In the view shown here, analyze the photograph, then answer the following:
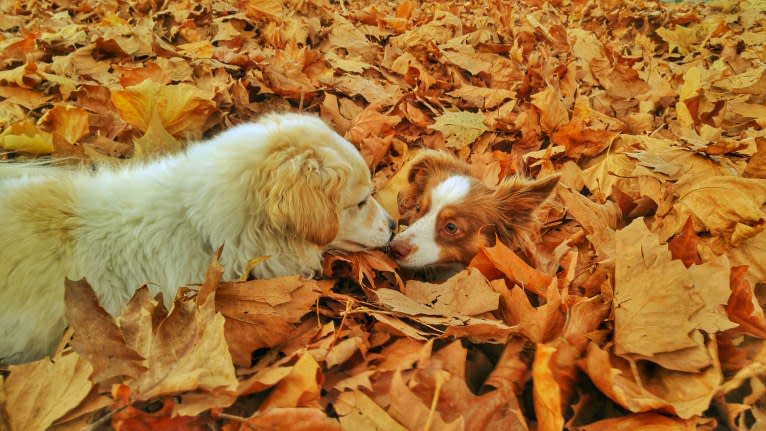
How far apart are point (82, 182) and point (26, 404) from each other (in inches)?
41.1

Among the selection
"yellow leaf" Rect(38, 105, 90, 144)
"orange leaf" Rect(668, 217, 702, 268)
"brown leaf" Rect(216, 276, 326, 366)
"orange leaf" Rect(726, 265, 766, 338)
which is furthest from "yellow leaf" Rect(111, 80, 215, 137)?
"orange leaf" Rect(726, 265, 766, 338)

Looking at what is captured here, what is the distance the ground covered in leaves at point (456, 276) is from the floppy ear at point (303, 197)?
233 mm

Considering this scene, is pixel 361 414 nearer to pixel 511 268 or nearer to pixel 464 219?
pixel 511 268

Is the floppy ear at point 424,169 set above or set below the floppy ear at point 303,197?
below

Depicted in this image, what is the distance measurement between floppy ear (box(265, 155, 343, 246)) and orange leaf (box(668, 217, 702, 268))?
1238 millimetres

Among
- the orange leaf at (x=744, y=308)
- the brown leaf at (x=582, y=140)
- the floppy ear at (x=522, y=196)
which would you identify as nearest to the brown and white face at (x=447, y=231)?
the floppy ear at (x=522, y=196)

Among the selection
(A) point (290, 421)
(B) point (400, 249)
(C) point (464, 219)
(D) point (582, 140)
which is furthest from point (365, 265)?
(D) point (582, 140)

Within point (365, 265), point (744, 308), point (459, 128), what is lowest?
point (365, 265)

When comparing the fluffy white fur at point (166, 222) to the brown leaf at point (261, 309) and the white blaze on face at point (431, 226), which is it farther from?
the white blaze on face at point (431, 226)

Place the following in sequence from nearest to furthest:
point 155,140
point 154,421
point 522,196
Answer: point 154,421, point 522,196, point 155,140

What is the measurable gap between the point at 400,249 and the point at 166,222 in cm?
104

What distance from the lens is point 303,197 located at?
1.84 m

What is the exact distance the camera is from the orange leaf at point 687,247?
1566 millimetres

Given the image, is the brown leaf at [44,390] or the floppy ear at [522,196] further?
the floppy ear at [522,196]
